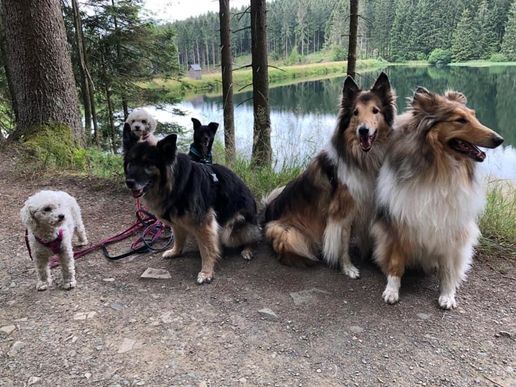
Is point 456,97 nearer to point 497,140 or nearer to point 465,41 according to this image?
point 497,140

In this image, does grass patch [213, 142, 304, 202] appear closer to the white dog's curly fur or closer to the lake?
the lake

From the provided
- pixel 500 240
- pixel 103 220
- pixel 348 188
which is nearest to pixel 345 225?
pixel 348 188

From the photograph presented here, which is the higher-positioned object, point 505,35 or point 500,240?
point 505,35

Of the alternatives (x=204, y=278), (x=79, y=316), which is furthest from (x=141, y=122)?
(x=79, y=316)

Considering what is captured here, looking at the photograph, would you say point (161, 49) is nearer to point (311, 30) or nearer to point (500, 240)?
point (500, 240)

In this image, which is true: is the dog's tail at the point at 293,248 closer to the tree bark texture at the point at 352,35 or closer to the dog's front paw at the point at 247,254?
the dog's front paw at the point at 247,254

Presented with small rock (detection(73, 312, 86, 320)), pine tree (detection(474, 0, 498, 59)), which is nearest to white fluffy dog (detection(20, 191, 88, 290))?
small rock (detection(73, 312, 86, 320))

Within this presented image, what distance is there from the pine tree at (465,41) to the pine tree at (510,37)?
191 cm

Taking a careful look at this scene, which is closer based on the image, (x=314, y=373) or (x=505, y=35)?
(x=314, y=373)

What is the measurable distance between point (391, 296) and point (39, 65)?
23.3 feet

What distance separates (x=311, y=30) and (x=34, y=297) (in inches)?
2678

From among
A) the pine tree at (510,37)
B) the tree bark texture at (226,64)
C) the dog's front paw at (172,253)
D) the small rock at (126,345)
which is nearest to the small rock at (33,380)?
the small rock at (126,345)

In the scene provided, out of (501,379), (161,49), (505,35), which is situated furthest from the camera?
(505,35)

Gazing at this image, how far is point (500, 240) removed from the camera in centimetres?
407
